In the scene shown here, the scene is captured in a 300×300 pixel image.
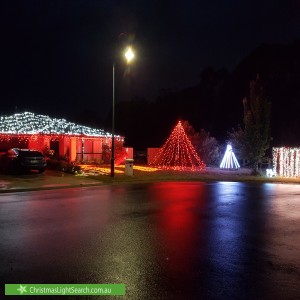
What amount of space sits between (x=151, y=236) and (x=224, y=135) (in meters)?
53.1

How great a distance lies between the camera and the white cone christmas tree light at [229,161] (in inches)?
1588

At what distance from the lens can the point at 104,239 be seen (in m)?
9.89

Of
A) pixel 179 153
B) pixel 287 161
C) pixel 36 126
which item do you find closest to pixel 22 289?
pixel 287 161

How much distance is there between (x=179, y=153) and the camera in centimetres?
3984

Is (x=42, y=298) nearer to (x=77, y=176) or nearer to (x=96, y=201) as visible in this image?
(x=96, y=201)

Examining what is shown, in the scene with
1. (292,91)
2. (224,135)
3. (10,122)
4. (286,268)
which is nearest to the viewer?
(286,268)

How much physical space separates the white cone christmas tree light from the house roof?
418 inches

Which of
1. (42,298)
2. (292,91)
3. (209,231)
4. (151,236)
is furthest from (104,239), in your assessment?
(292,91)

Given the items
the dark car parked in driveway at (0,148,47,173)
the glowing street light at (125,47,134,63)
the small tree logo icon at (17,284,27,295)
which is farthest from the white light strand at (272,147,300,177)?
the small tree logo icon at (17,284,27,295)

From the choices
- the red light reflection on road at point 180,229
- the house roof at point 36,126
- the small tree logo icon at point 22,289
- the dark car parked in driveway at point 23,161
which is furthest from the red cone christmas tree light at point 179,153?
the small tree logo icon at point 22,289

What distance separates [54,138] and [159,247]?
2964cm

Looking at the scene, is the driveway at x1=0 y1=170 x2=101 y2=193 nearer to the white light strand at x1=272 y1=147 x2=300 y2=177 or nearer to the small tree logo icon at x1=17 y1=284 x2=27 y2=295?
the small tree logo icon at x1=17 y1=284 x2=27 y2=295

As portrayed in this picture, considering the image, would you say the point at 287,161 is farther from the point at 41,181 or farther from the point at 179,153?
the point at 41,181

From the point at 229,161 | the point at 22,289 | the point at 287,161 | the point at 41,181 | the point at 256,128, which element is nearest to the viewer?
the point at 22,289
